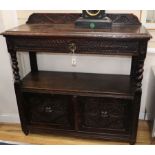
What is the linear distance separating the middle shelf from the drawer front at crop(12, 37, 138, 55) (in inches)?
13.7

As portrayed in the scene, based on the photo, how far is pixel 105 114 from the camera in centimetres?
177

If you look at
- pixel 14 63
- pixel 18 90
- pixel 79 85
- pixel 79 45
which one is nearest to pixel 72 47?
pixel 79 45

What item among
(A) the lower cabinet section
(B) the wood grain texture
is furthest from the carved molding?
(B) the wood grain texture

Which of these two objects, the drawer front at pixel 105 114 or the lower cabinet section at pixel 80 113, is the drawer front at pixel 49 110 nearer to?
the lower cabinet section at pixel 80 113

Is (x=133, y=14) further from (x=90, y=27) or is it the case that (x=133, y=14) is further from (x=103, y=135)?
(x=103, y=135)

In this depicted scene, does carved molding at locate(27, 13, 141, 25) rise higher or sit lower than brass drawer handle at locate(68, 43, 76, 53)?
higher

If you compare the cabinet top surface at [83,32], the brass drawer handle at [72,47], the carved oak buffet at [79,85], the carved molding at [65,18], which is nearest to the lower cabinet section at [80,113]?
the carved oak buffet at [79,85]

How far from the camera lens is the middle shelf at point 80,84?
1.68 metres

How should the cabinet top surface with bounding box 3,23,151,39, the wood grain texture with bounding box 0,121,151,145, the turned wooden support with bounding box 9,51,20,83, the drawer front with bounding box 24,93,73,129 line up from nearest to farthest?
the cabinet top surface with bounding box 3,23,151,39 → the turned wooden support with bounding box 9,51,20,83 → the drawer front with bounding box 24,93,73,129 → the wood grain texture with bounding box 0,121,151,145

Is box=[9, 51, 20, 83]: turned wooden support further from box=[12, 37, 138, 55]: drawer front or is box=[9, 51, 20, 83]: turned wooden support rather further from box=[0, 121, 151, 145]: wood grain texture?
box=[0, 121, 151, 145]: wood grain texture

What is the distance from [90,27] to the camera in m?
1.60

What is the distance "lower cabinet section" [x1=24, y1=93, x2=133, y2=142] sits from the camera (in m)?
1.72
